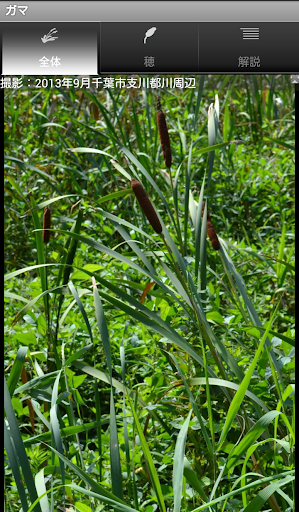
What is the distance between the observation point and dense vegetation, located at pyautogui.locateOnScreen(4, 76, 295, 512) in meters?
0.81

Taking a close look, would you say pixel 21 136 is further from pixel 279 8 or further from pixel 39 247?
pixel 279 8

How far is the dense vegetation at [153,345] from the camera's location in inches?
32.0

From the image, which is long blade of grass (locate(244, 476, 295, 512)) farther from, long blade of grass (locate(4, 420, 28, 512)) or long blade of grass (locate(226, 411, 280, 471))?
long blade of grass (locate(4, 420, 28, 512))

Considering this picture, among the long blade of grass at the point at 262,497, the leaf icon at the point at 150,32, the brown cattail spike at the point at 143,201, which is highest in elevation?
the leaf icon at the point at 150,32

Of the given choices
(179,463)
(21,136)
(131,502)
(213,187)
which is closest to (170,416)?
(131,502)

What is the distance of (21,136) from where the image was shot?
2855mm

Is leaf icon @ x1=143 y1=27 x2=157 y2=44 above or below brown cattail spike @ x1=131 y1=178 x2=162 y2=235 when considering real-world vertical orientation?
above

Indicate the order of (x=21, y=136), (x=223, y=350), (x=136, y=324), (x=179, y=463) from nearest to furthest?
1. (x=179, y=463)
2. (x=223, y=350)
3. (x=136, y=324)
4. (x=21, y=136)

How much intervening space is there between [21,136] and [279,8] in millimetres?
2230

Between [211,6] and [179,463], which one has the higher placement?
[211,6]

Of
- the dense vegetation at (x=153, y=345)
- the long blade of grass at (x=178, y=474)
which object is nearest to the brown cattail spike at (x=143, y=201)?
the dense vegetation at (x=153, y=345)

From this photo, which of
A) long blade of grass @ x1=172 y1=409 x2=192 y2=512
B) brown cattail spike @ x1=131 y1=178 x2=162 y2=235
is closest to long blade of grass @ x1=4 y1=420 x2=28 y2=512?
long blade of grass @ x1=172 y1=409 x2=192 y2=512

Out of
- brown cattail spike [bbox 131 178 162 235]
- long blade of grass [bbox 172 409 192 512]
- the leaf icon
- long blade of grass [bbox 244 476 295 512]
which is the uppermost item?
the leaf icon

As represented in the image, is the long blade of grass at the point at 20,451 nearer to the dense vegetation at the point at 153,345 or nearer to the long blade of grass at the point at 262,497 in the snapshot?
the dense vegetation at the point at 153,345
